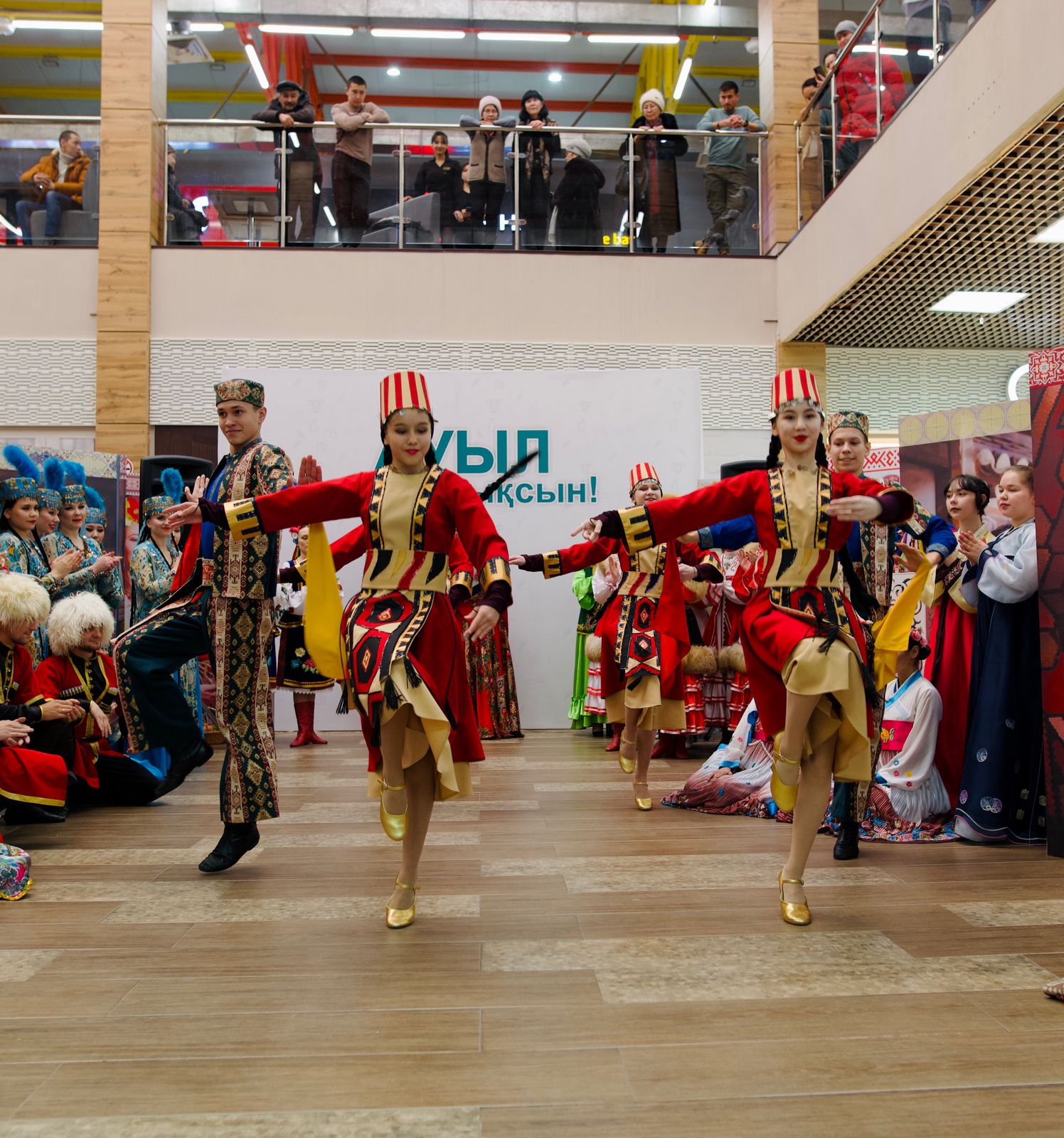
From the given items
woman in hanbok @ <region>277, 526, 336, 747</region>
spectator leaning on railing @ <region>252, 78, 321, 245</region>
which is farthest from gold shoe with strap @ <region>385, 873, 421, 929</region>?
spectator leaning on railing @ <region>252, 78, 321, 245</region>

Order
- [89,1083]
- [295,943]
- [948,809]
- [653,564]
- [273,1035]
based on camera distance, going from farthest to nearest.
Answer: [653,564]
[948,809]
[295,943]
[273,1035]
[89,1083]

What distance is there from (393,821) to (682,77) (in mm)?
13430

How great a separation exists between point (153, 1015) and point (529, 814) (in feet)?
9.11

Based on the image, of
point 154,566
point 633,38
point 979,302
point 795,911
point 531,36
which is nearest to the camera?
point 795,911

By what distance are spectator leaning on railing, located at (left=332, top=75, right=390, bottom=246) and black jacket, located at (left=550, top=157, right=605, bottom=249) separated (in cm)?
175

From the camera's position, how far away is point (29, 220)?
10.3 metres

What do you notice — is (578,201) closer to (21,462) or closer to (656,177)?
(656,177)

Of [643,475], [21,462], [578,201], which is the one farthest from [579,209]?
[21,462]

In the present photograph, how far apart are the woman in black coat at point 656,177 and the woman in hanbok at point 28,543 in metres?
6.56

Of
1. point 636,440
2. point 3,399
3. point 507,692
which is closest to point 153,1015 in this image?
point 507,692

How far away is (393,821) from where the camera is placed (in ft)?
11.0

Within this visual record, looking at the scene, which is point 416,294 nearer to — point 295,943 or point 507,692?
point 507,692

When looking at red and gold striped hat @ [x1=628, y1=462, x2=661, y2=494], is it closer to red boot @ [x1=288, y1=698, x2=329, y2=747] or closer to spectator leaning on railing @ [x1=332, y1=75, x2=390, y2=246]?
red boot @ [x1=288, y1=698, x2=329, y2=747]

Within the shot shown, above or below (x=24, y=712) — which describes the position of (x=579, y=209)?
above
